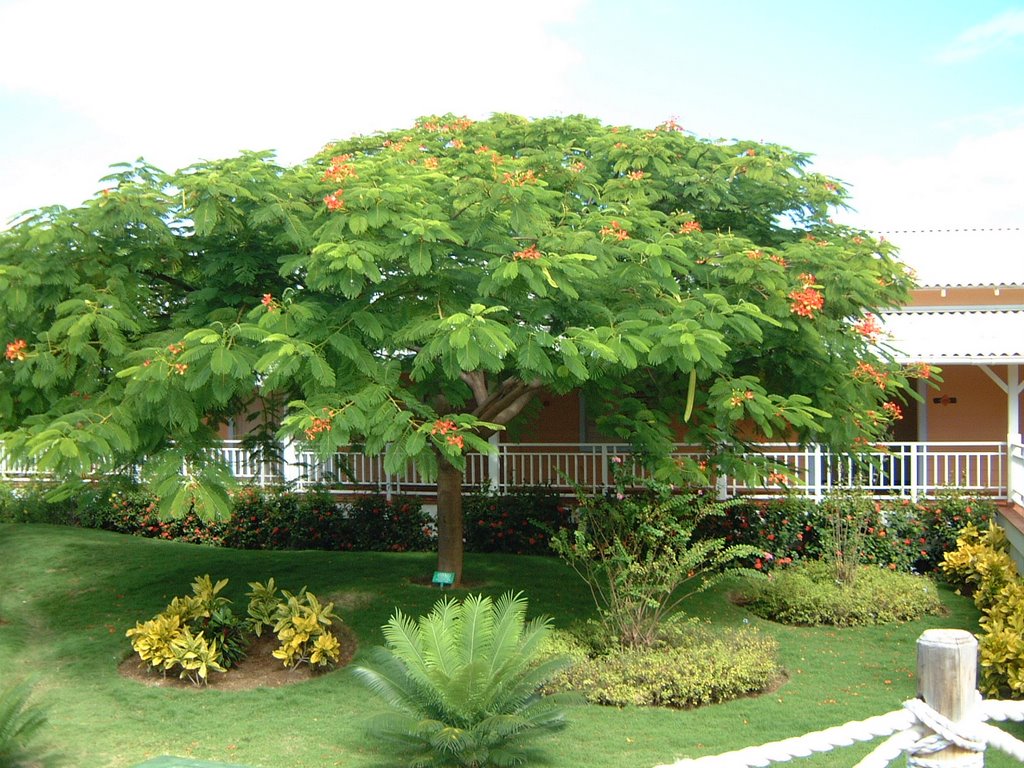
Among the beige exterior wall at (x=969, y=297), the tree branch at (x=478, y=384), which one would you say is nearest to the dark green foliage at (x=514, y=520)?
the tree branch at (x=478, y=384)

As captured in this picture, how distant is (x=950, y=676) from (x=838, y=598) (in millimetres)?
8814

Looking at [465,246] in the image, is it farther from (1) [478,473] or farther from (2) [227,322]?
(1) [478,473]

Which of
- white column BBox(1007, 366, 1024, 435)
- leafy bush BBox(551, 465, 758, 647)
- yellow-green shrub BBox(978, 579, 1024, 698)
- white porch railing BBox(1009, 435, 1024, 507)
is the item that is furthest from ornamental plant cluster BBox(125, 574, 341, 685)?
white column BBox(1007, 366, 1024, 435)

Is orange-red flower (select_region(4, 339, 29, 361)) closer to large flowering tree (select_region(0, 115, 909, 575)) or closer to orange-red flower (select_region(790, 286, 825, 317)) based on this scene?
large flowering tree (select_region(0, 115, 909, 575))

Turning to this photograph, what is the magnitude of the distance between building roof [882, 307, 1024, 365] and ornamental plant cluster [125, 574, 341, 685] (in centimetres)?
946

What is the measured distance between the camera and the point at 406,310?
9055 millimetres

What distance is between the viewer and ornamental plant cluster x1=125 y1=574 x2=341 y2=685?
10180 mm

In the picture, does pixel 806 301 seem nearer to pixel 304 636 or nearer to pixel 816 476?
pixel 816 476

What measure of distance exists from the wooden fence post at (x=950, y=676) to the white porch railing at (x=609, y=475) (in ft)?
34.9

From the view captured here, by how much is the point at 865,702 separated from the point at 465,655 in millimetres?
3760

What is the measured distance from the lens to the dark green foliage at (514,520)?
50.0 ft

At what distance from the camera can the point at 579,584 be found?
13.4m

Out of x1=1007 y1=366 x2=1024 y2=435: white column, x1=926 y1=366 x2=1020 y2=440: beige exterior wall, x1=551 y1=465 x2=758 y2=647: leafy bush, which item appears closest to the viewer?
x1=551 y1=465 x2=758 y2=647: leafy bush

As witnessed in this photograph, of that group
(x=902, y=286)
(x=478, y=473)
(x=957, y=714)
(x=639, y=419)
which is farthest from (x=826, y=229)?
(x=957, y=714)
